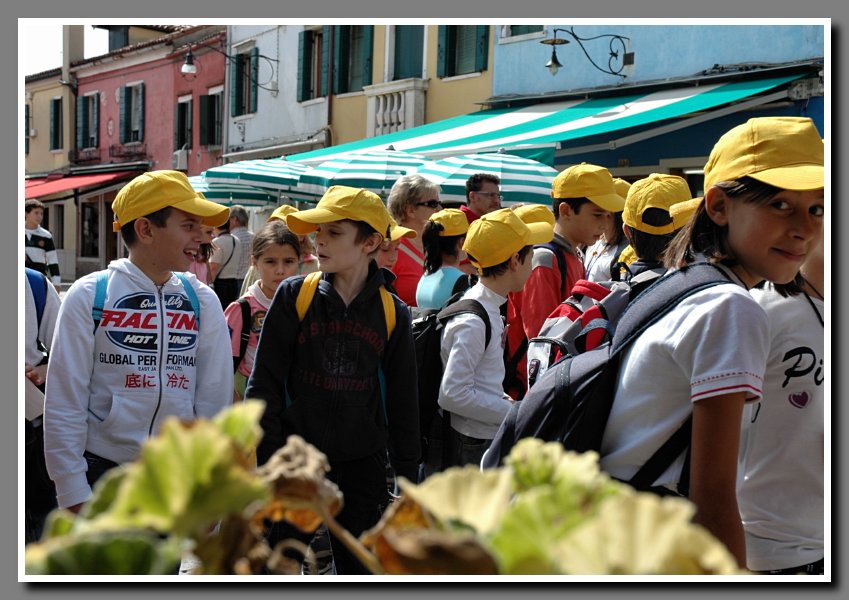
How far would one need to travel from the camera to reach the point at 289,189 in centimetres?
1097

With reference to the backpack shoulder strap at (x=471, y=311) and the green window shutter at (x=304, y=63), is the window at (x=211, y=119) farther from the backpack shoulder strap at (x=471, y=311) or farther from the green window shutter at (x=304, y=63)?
the backpack shoulder strap at (x=471, y=311)

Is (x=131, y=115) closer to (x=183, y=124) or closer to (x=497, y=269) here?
(x=183, y=124)

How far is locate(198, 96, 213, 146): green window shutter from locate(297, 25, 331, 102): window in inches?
234

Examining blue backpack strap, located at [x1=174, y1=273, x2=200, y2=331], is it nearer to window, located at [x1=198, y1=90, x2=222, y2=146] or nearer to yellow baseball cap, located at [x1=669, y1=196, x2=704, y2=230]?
yellow baseball cap, located at [x1=669, y1=196, x2=704, y2=230]

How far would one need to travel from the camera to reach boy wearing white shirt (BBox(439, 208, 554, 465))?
3.71 m

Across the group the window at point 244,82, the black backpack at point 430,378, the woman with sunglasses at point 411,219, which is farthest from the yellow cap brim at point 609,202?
the window at point 244,82

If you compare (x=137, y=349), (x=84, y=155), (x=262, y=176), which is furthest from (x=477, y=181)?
(x=84, y=155)

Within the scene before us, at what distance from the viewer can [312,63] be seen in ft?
68.0

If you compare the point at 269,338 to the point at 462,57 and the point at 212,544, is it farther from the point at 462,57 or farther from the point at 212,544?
the point at 462,57

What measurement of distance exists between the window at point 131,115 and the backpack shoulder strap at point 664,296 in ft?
99.6

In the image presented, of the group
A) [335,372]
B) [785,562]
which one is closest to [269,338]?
[335,372]

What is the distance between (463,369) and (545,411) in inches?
73.8

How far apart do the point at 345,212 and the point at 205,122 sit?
2376 cm

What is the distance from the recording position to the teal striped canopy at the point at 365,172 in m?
8.63
